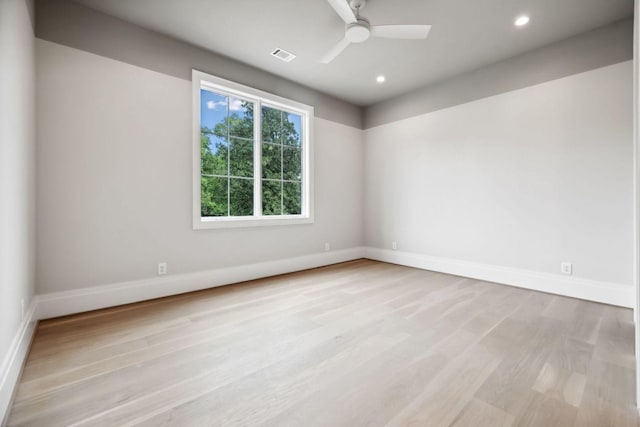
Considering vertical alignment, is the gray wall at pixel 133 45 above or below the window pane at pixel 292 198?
above

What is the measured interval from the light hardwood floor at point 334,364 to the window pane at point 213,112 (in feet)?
6.79

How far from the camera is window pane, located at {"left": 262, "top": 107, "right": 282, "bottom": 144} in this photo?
Answer: 13.2 ft

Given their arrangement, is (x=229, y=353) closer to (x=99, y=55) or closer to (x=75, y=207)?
(x=75, y=207)

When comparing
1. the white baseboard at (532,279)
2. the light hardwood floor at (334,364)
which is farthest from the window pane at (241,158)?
the white baseboard at (532,279)

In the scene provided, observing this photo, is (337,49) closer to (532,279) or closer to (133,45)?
(133,45)

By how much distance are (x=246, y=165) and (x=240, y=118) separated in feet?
2.08

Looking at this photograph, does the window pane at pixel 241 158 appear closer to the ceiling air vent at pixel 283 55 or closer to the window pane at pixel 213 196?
the window pane at pixel 213 196

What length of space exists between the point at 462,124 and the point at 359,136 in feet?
6.02

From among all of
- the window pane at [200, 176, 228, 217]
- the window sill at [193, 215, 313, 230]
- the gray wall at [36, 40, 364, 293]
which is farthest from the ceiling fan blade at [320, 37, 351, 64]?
the window sill at [193, 215, 313, 230]

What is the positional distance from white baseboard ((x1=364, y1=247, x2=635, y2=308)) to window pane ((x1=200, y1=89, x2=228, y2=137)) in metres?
3.39

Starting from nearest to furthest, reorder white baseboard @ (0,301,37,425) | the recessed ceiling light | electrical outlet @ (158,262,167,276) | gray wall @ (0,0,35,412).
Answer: white baseboard @ (0,301,37,425) → gray wall @ (0,0,35,412) → the recessed ceiling light → electrical outlet @ (158,262,167,276)

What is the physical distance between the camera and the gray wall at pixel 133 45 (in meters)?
2.47

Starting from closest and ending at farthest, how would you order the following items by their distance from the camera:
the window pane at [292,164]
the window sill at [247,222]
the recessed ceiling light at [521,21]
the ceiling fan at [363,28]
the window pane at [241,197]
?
1. the ceiling fan at [363,28]
2. the recessed ceiling light at [521,21]
3. the window sill at [247,222]
4. the window pane at [241,197]
5. the window pane at [292,164]

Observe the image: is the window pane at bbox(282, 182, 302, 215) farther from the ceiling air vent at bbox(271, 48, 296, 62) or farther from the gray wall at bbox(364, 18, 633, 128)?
the gray wall at bbox(364, 18, 633, 128)
